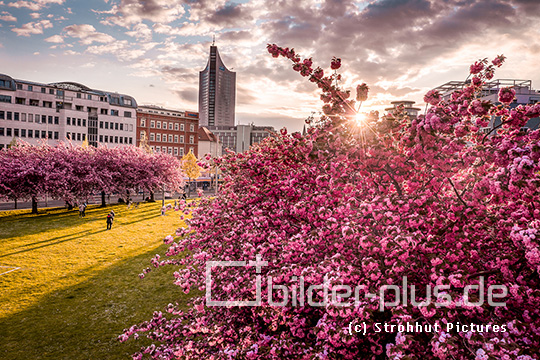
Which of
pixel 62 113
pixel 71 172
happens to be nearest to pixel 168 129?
pixel 62 113

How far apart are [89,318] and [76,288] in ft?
11.2

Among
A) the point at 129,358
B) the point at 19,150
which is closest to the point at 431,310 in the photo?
the point at 129,358

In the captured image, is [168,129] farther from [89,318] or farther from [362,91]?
[362,91]

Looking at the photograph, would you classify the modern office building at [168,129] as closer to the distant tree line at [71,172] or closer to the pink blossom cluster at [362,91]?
the distant tree line at [71,172]

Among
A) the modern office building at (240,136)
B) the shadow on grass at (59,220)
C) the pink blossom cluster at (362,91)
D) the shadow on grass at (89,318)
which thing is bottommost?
the shadow on grass at (89,318)

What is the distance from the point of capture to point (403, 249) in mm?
4312

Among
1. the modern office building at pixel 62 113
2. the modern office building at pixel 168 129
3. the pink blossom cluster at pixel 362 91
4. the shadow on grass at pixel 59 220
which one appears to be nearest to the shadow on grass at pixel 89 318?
the pink blossom cluster at pixel 362 91

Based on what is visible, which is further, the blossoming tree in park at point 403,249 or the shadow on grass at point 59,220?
the shadow on grass at point 59,220

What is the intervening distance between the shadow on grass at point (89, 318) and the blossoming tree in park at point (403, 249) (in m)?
4.71

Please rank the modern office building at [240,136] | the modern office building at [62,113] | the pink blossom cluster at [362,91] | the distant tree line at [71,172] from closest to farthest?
the pink blossom cluster at [362,91] → the distant tree line at [71,172] → the modern office building at [62,113] → the modern office building at [240,136]

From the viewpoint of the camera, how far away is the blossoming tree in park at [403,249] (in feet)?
13.2

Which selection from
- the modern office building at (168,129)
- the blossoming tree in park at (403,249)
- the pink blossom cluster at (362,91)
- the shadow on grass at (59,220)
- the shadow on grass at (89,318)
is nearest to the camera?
the blossoming tree in park at (403,249)

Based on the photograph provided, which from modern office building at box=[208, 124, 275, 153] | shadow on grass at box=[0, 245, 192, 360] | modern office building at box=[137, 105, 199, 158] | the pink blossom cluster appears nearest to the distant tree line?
shadow on grass at box=[0, 245, 192, 360]

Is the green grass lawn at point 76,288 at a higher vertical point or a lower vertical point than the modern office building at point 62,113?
lower
